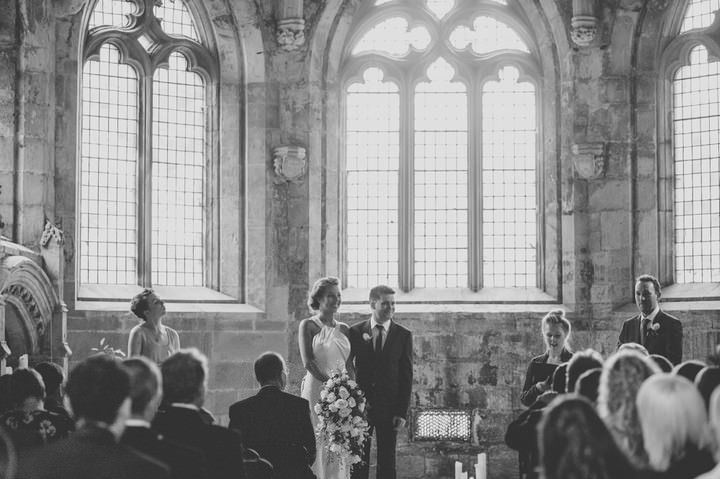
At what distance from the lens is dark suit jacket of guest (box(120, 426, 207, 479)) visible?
496 centimetres

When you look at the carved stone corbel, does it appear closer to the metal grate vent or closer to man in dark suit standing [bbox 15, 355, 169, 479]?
the metal grate vent

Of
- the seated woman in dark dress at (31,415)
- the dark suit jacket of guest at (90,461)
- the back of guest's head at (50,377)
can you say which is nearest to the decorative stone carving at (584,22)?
the back of guest's head at (50,377)

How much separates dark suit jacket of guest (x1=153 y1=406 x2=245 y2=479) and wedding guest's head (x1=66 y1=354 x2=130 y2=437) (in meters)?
1.08

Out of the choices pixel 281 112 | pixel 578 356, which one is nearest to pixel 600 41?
pixel 281 112

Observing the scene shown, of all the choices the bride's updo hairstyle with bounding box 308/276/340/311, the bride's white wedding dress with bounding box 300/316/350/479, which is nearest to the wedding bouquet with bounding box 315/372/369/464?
the bride's white wedding dress with bounding box 300/316/350/479

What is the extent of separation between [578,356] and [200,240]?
8934mm

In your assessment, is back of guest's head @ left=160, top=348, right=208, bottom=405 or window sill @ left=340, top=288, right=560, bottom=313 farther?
window sill @ left=340, top=288, right=560, bottom=313

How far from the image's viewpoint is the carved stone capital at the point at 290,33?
48.1ft

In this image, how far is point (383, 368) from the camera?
10.8 metres

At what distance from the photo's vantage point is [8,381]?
23.9ft

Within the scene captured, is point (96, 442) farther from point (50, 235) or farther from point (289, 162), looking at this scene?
point (289, 162)

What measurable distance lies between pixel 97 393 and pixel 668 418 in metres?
1.84

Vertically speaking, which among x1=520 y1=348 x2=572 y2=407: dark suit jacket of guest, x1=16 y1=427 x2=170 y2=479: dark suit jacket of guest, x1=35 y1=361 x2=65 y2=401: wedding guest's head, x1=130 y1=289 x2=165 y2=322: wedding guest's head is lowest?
x1=520 y1=348 x2=572 y2=407: dark suit jacket of guest

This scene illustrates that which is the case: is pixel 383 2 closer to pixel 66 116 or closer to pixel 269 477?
pixel 66 116
